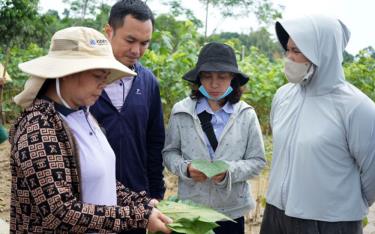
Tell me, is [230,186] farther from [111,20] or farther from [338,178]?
[111,20]

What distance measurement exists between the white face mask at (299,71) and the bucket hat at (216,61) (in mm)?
399

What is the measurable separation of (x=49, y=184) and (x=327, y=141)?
131 centimetres

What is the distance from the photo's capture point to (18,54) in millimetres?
11172

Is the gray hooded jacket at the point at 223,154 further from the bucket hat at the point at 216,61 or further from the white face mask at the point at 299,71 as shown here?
the white face mask at the point at 299,71

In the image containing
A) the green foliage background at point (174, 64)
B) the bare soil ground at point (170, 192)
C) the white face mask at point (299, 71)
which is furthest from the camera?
the green foliage background at point (174, 64)

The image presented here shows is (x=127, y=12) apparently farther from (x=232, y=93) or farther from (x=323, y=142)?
(x=323, y=142)

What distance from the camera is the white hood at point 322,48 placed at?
2240 mm

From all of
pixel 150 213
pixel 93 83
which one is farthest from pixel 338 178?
pixel 93 83

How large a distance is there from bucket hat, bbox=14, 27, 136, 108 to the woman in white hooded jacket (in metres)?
1.02

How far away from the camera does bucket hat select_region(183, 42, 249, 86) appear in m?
2.63

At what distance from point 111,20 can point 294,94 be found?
3.52 feet

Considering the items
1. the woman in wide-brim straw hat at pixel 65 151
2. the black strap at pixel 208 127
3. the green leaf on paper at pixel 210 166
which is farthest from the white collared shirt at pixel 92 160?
the black strap at pixel 208 127

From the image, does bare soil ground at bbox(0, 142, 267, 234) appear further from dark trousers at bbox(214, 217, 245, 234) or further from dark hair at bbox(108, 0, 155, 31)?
dark hair at bbox(108, 0, 155, 31)

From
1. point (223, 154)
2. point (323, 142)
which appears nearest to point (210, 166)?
point (223, 154)
